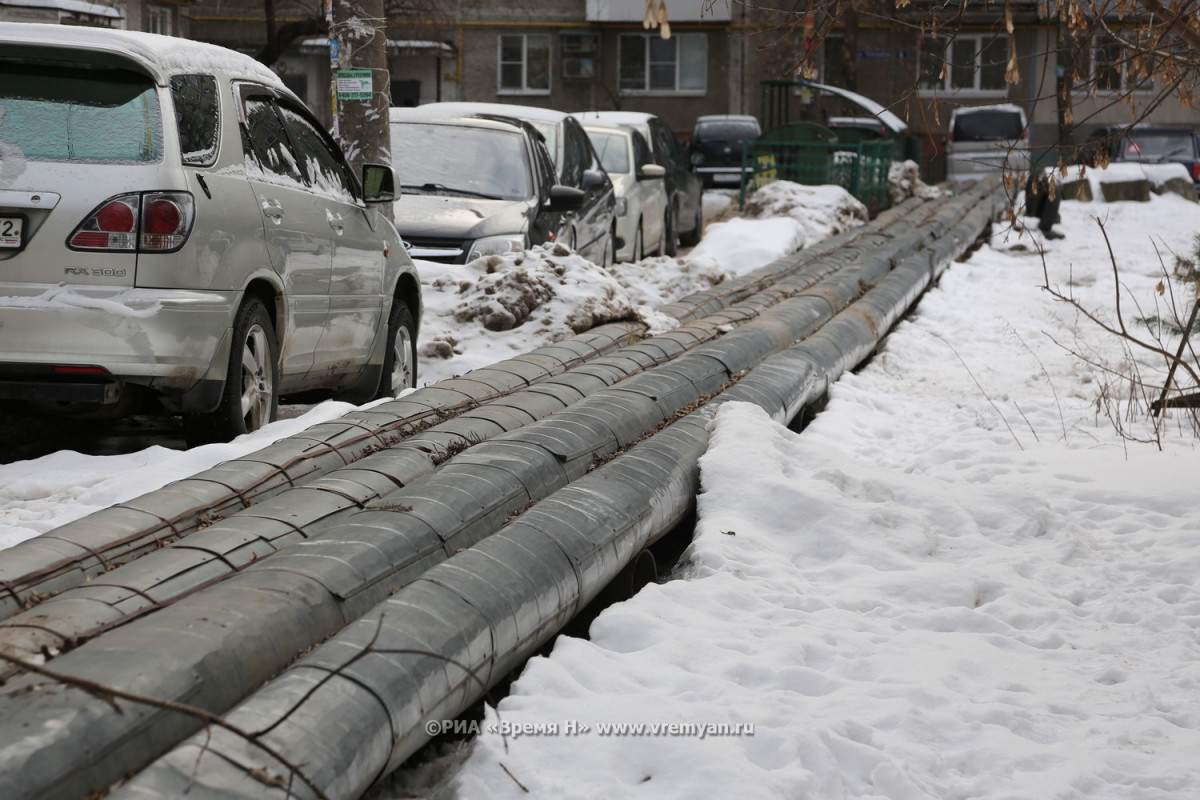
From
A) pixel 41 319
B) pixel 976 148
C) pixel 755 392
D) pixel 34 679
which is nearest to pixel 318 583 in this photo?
pixel 34 679

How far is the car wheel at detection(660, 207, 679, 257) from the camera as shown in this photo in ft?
55.1

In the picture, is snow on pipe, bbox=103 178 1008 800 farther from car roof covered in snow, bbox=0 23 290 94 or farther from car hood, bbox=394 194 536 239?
car hood, bbox=394 194 536 239

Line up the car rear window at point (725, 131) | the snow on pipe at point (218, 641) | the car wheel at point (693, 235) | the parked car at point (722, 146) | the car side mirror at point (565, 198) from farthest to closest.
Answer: the car rear window at point (725, 131) < the parked car at point (722, 146) < the car wheel at point (693, 235) < the car side mirror at point (565, 198) < the snow on pipe at point (218, 641)

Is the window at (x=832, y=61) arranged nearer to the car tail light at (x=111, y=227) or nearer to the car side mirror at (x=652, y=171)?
the car side mirror at (x=652, y=171)

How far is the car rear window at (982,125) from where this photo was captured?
106 ft

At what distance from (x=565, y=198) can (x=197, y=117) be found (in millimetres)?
5016

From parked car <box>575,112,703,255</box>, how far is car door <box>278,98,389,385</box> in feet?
31.2

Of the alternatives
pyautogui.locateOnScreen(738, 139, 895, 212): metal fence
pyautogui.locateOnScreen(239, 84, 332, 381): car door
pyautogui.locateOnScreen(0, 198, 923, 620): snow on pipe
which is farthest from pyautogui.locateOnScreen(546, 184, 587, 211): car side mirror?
pyautogui.locateOnScreen(738, 139, 895, 212): metal fence

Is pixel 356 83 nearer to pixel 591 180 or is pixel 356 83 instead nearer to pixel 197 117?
pixel 591 180

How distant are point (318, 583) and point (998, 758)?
65.4 inches

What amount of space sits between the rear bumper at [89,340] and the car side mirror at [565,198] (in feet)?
17.8

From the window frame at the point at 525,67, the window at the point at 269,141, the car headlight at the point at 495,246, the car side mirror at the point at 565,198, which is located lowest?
the car headlight at the point at 495,246

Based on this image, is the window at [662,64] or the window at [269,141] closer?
the window at [269,141]

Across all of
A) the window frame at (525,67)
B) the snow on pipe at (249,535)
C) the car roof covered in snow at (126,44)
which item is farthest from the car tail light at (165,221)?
the window frame at (525,67)
